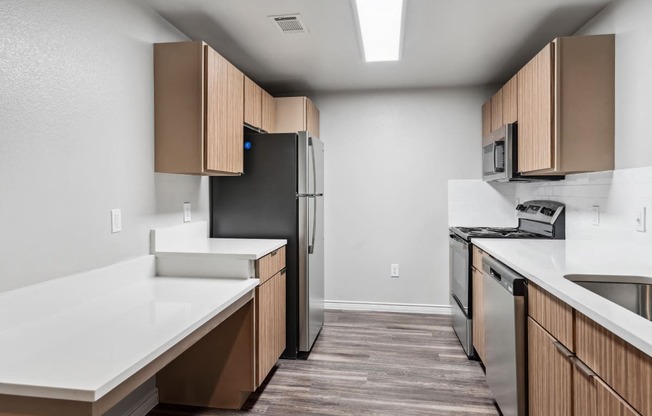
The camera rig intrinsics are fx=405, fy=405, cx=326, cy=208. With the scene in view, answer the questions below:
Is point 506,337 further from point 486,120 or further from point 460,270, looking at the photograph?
point 486,120

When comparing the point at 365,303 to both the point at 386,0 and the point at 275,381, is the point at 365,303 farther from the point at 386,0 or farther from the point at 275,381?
the point at 386,0

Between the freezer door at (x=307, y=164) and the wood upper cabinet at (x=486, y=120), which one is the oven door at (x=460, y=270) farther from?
the freezer door at (x=307, y=164)

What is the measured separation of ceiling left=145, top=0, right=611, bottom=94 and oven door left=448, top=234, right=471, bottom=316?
1.47 m

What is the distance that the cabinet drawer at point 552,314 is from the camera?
58.6 inches

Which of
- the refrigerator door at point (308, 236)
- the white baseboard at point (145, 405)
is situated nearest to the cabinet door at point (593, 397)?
the refrigerator door at point (308, 236)

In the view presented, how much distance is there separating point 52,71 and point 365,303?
3366 millimetres

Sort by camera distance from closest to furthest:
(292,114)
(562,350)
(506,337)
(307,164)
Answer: (562,350)
(506,337)
(307,164)
(292,114)

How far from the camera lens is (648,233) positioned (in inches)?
78.5

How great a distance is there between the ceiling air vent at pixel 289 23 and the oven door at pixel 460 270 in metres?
1.94

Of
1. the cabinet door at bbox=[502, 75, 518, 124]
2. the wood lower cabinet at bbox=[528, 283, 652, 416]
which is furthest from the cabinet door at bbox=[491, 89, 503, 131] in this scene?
the wood lower cabinet at bbox=[528, 283, 652, 416]

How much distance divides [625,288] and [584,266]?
0.72ft

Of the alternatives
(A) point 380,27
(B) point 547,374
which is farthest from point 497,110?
(B) point 547,374

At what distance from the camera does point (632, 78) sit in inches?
84.4

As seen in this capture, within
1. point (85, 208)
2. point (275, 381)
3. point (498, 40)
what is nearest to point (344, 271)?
point (275, 381)
